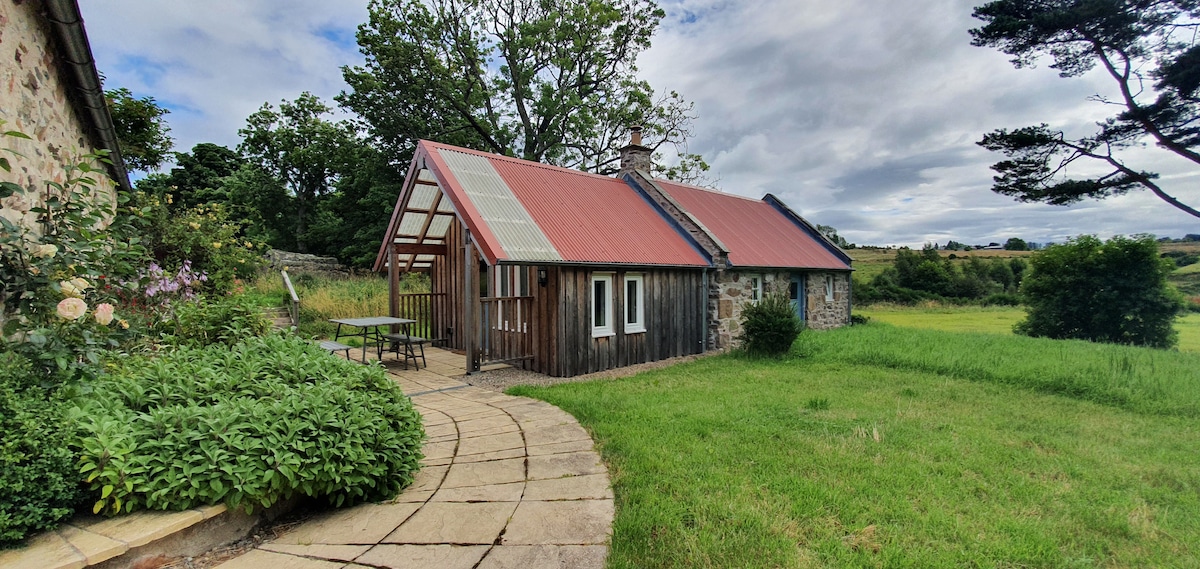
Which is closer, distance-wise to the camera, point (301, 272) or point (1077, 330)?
point (1077, 330)

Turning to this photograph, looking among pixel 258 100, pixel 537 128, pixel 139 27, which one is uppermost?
pixel 258 100

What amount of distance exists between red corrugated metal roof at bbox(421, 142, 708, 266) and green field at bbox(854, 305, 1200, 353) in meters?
10.9

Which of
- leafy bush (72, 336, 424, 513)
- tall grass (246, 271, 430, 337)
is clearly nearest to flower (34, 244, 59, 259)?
leafy bush (72, 336, 424, 513)

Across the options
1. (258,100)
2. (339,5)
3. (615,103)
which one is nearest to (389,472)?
(339,5)

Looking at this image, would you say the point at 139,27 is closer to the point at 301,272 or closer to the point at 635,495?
the point at 635,495

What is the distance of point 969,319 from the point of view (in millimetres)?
21391

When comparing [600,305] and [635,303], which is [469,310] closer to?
[600,305]

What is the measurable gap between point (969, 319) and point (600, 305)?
19.9 m

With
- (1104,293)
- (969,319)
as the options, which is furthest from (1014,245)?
(1104,293)

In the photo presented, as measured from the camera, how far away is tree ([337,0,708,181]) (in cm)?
2172

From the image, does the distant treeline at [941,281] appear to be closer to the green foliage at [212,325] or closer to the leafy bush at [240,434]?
the green foliage at [212,325]

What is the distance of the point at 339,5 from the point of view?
10.4m

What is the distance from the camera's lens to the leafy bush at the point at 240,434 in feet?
8.18

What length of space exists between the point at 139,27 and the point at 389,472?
18.7 feet
